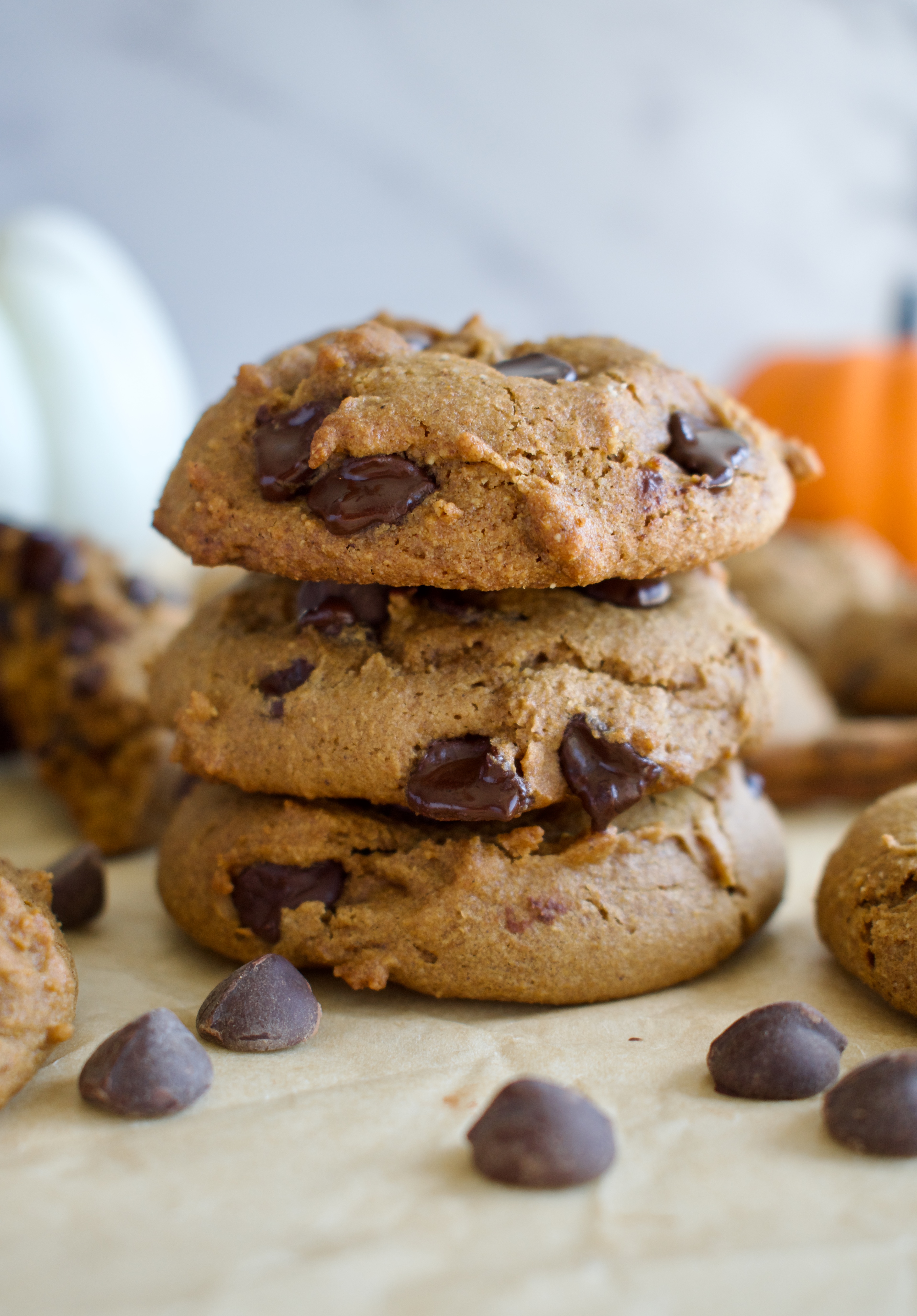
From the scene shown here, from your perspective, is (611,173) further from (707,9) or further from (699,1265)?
(699,1265)

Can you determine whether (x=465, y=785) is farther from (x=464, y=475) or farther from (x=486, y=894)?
(x=464, y=475)

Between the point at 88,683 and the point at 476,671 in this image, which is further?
the point at 88,683

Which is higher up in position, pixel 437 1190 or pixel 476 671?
pixel 476 671

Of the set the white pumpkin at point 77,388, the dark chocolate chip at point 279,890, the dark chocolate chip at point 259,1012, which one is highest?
the white pumpkin at point 77,388

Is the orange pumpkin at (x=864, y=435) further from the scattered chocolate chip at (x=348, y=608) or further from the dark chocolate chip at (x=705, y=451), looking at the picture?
the scattered chocolate chip at (x=348, y=608)

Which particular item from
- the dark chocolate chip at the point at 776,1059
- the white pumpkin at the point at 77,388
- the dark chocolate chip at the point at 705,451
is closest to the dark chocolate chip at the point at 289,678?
the dark chocolate chip at the point at 705,451

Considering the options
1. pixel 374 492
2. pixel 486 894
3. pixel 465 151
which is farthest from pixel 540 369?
pixel 465 151

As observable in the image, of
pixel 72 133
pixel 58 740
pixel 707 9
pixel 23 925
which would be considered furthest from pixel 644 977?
pixel 707 9
